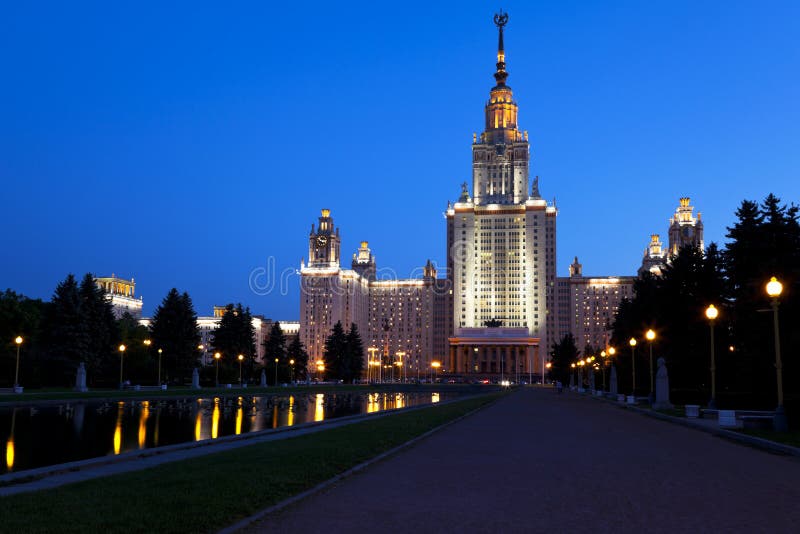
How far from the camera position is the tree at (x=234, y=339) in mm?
109500

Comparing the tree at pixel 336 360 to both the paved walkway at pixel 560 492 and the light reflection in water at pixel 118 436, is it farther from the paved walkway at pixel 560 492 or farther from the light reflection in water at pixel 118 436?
the paved walkway at pixel 560 492

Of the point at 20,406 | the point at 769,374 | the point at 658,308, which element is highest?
the point at 658,308

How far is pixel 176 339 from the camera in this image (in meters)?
92.1

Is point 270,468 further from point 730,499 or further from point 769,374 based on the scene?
point 769,374

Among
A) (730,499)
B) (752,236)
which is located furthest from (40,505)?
(752,236)

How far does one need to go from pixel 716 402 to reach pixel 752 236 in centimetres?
1240

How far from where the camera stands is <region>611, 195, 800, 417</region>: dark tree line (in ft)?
124

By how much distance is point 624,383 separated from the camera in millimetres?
79000

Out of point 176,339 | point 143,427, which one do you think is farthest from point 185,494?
point 176,339

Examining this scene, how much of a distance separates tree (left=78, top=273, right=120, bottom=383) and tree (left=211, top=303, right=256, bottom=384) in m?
22.8

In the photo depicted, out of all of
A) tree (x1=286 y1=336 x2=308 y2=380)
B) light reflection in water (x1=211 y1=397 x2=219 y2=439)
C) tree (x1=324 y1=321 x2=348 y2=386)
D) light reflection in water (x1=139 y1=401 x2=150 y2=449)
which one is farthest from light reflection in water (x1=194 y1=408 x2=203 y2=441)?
tree (x1=324 y1=321 x2=348 y2=386)

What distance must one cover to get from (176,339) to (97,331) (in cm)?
1326

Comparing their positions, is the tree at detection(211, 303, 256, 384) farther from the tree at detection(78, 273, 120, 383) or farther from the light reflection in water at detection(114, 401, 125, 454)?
the light reflection in water at detection(114, 401, 125, 454)

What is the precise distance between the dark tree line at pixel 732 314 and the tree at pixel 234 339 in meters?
59.2
